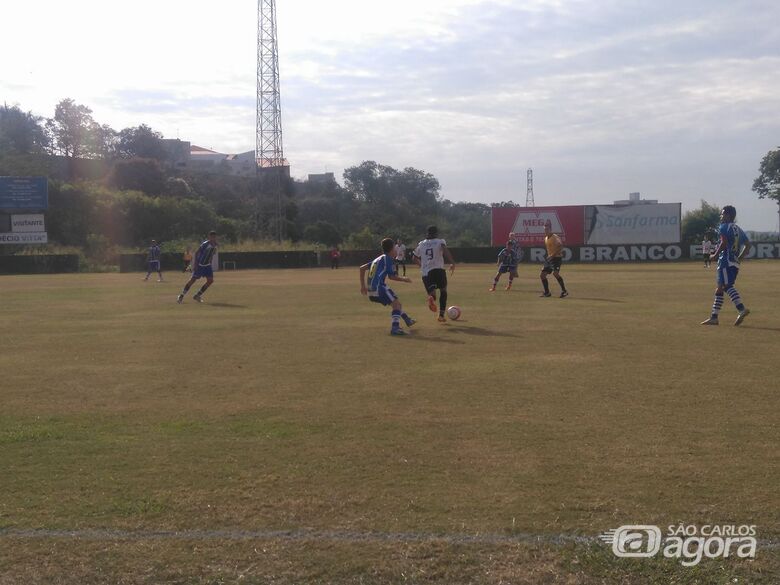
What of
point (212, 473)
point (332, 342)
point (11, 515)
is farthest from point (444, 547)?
point (332, 342)

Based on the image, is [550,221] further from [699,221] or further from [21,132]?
[21,132]

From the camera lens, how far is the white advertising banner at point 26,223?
61125mm

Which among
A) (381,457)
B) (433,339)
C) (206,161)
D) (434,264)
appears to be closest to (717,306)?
(434,264)

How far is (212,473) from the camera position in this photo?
5.75m

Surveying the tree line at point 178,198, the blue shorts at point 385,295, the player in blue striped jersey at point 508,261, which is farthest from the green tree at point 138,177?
the blue shorts at point 385,295

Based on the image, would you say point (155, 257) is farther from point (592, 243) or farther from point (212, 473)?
point (592, 243)

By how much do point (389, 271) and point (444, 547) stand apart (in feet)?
32.3

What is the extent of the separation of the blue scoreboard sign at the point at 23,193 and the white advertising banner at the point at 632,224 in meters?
41.6

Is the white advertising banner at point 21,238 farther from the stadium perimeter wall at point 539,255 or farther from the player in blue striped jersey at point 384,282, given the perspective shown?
the player in blue striped jersey at point 384,282

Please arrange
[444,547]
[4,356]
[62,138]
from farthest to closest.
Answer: [62,138] → [4,356] → [444,547]

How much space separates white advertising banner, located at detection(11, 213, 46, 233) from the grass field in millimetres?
53014

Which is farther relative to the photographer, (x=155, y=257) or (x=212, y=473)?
(x=155, y=257)

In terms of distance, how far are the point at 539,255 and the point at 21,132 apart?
63.7 m

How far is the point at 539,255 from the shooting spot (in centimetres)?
6272
